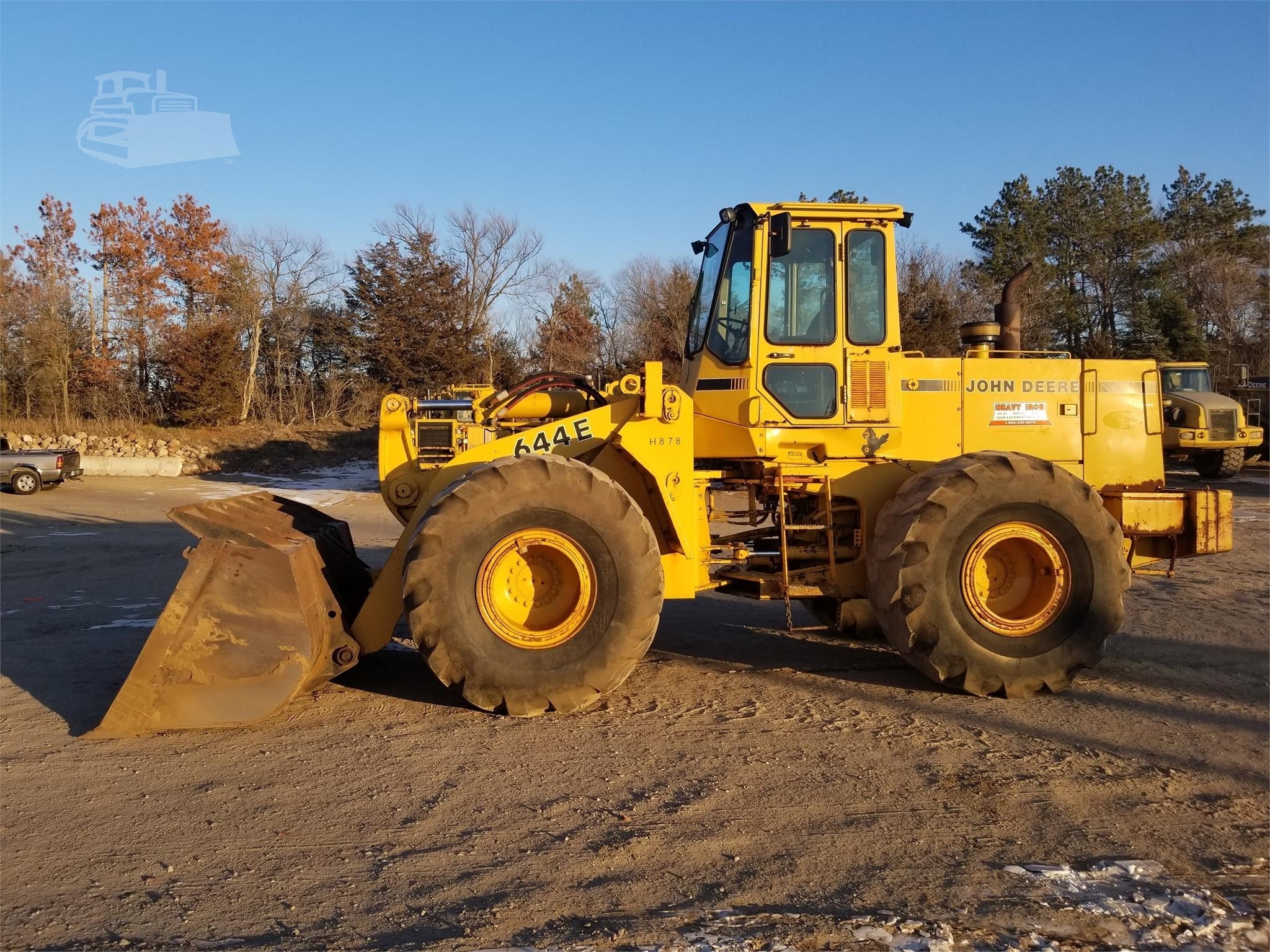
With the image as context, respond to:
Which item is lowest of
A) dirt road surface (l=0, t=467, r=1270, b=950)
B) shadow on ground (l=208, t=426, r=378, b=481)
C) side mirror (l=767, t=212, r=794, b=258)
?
dirt road surface (l=0, t=467, r=1270, b=950)

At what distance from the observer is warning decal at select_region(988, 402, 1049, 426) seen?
6344 mm

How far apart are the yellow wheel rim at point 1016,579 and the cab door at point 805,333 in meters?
1.30

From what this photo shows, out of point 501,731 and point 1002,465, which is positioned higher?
point 1002,465

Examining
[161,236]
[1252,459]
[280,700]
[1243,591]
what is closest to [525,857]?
[280,700]

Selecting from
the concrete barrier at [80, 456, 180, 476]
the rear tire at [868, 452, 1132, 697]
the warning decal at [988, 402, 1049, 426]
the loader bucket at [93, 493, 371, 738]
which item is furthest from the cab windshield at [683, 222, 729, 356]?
the concrete barrier at [80, 456, 180, 476]

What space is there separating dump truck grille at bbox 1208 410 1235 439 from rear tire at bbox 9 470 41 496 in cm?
2701

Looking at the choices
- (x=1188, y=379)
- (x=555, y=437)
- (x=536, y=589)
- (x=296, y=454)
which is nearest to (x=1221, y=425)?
(x=1188, y=379)

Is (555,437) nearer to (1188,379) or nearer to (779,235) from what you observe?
(779,235)

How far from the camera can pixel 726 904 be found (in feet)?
10.4

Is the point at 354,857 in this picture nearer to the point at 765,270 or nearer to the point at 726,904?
the point at 726,904

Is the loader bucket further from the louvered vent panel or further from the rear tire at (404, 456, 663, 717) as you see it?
the louvered vent panel

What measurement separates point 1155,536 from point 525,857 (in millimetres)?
5150

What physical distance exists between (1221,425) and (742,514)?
66.5ft

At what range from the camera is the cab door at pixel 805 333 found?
19.7 ft
